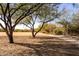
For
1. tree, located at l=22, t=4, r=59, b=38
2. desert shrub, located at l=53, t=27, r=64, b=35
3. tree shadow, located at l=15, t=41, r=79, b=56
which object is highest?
tree, located at l=22, t=4, r=59, b=38

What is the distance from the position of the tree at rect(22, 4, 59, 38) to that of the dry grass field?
0.29ft

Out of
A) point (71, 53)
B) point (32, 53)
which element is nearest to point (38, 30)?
point (32, 53)

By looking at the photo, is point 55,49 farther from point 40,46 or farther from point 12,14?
point 12,14

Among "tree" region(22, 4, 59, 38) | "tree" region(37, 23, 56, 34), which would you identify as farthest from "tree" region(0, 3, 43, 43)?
"tree" region(37, 23, 56, 34)

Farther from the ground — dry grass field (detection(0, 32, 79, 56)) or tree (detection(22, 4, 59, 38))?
tree (detection(22, 4, 59, 38))

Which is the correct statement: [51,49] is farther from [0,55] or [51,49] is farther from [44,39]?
[0,55]

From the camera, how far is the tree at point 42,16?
2.03 metres

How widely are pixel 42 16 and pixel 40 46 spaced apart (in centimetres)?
27

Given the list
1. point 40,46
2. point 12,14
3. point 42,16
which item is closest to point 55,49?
point 40,46

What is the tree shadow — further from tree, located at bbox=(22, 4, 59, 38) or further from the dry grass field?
tree, located at bbox=(22, 4, 59, 38)

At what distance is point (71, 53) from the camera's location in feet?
6.57

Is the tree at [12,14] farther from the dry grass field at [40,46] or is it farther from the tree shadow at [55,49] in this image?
the tree shadow at [55,49]

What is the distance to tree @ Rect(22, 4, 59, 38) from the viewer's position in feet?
6.64

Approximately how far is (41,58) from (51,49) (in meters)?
0.12
